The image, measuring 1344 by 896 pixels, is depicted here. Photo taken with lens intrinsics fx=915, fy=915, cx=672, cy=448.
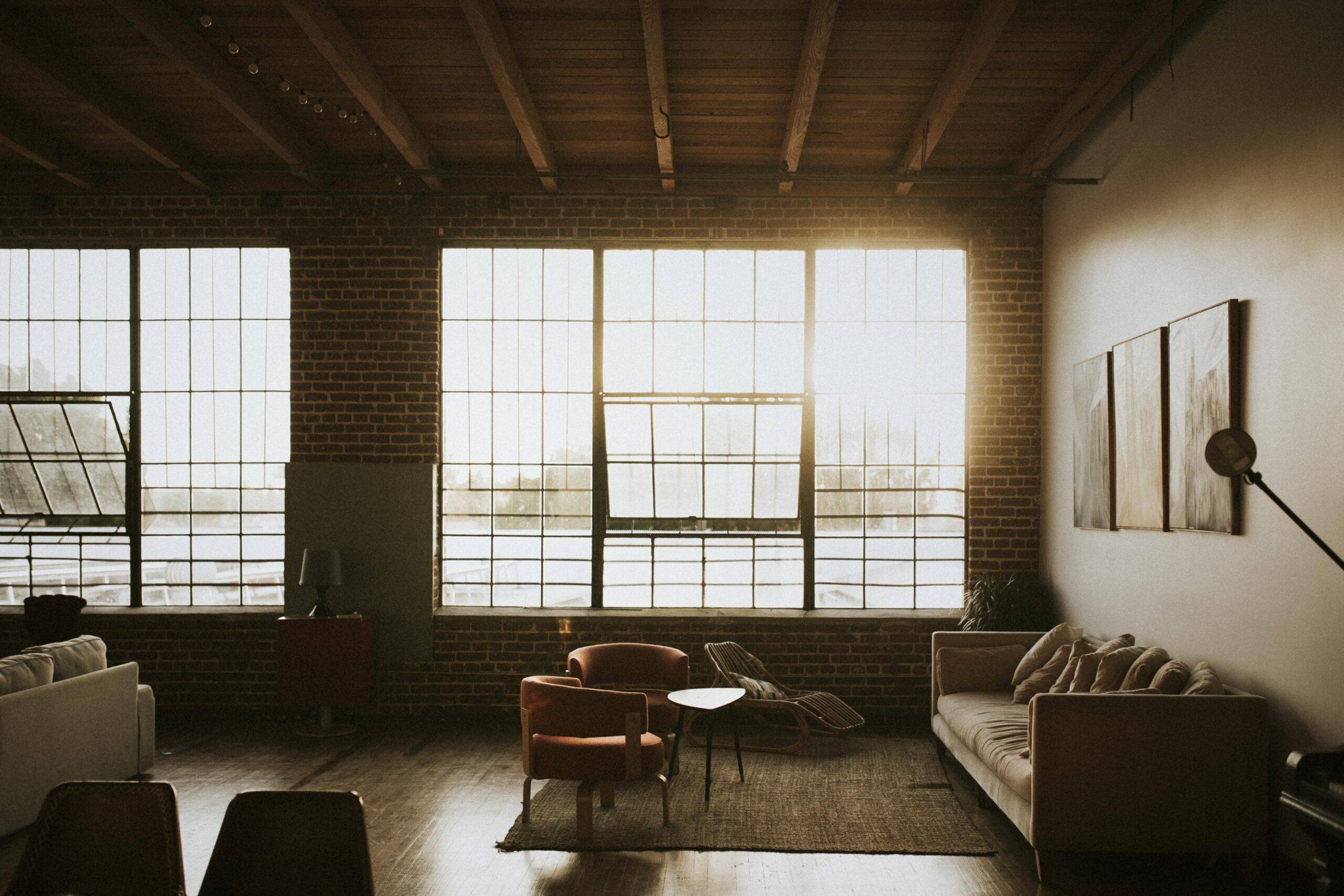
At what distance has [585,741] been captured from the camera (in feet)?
15.8

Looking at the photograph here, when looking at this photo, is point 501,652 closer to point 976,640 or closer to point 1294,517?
point 976,640

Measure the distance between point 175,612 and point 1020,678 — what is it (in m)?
6.29

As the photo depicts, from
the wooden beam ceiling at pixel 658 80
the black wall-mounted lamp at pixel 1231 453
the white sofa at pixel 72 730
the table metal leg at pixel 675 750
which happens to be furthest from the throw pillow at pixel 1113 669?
the white sofa at pixel 72 730

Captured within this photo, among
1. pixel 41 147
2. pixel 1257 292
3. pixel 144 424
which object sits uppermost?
pixel 41 147

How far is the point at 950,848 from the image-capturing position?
4.54 meters

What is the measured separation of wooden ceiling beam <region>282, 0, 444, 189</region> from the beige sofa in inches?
192

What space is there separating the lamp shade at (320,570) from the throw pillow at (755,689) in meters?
2.97

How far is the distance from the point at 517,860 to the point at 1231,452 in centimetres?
358

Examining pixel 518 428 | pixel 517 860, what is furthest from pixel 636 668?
pixel 518 428

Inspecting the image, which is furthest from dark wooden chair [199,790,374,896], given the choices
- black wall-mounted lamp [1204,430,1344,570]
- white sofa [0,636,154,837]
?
black wall-mounted lamp [1204,430,1344,570]

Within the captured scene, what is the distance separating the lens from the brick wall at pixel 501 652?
7.12 metres

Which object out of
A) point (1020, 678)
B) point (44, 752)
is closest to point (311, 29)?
point (44, 752)

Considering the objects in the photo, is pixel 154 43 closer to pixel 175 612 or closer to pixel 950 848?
pixel 175 612

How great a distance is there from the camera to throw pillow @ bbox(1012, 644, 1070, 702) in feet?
18.0
